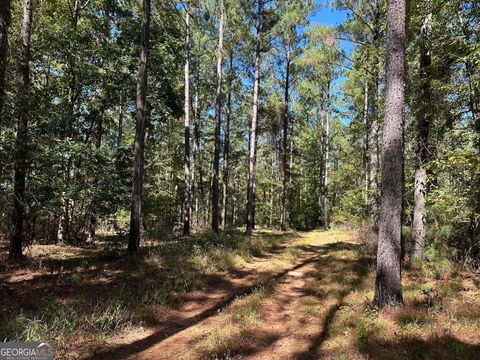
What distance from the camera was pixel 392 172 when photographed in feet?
19.1

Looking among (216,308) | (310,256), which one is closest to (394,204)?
(216,308)

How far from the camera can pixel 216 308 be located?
22.0 feet

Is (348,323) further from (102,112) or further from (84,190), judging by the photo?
(102,112)

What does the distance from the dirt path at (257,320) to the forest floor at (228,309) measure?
23 millimetres

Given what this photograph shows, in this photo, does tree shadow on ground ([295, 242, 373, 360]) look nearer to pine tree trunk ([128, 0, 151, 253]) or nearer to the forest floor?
the forest floor

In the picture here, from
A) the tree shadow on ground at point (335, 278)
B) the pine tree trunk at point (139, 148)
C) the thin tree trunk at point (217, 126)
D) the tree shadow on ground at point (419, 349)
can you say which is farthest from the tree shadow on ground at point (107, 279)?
the thin tree trunk at point (217, 126)

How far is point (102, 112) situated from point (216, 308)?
10.5 m

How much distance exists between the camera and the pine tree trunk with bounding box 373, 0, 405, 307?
18.7 ft

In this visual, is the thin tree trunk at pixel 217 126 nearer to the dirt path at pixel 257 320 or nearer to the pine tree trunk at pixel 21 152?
the dirt path at pixel 257 320

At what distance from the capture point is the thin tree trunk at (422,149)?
342 inches

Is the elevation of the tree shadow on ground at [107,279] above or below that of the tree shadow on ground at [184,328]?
above

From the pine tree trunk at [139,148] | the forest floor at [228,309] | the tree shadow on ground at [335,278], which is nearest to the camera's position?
the forest floor at [228,309]

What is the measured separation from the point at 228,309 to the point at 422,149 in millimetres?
6723

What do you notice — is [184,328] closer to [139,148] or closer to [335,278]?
[335,278]
